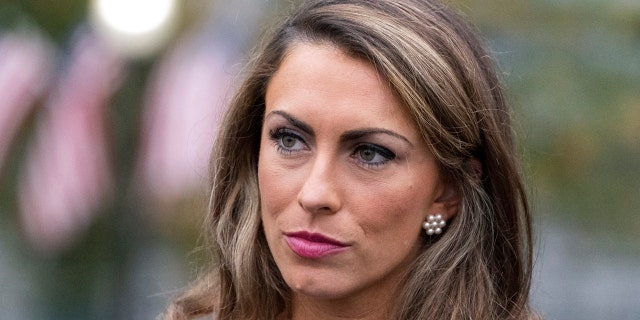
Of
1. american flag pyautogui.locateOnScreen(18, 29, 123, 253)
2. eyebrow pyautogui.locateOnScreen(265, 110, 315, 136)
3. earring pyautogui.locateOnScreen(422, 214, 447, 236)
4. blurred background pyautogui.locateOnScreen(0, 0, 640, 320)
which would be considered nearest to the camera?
eyebrow pyautogui.locateOnScreen(265, 110, 315, 136)

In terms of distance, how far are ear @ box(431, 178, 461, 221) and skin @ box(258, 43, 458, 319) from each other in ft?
0.04

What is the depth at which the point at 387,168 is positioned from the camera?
11.9ft

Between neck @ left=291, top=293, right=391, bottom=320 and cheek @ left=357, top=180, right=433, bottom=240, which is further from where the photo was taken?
neck @ left=291, top=293, right=391, bottom=320

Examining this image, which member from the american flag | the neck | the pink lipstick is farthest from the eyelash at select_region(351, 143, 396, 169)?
the american flag

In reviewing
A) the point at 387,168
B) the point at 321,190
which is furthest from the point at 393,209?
the point at 321,190

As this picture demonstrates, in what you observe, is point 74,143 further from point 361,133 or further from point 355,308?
point 361,133

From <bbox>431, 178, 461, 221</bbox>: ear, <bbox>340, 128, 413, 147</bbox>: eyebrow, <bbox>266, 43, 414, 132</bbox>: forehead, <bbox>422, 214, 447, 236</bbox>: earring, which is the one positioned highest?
<bbox>266, 43, 414, 132</bbox>: forehead

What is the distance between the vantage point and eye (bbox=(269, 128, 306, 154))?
3703mm

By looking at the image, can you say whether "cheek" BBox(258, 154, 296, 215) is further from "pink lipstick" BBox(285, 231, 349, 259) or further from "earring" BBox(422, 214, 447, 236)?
"earring" BBox(422, 214, 447, 236)

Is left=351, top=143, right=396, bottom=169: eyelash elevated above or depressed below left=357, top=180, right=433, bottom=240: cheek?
above

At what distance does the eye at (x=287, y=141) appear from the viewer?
3.70 m

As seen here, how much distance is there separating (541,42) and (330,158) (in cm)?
526

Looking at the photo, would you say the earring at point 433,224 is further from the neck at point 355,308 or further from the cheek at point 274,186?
the cheek at point 274,186

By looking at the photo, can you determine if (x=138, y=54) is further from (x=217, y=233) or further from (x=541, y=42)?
(x=217, y=233)
